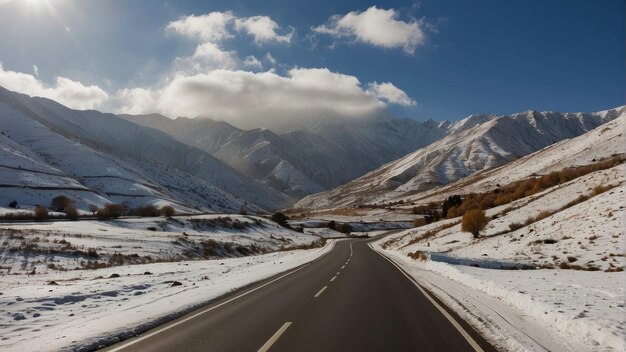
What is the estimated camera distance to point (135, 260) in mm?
34906

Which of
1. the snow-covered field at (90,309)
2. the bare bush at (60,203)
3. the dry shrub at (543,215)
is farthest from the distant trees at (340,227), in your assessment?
the snow-covered field at (90,309)

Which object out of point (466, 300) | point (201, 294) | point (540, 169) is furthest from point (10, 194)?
point (540, 169)

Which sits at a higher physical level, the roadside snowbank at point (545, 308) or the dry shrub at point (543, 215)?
the dry shrub at point (543, 215)

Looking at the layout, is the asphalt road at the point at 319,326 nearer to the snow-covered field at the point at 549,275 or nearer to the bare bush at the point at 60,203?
the snow-covered field at the point at 549,275

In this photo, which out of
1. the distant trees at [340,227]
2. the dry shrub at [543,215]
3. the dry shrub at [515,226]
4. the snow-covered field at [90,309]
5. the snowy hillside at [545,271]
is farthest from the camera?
the distant trees at [340,227]

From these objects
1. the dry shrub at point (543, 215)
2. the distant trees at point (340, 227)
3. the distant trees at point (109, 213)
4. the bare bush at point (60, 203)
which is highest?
the bare bush at point (60, 203)

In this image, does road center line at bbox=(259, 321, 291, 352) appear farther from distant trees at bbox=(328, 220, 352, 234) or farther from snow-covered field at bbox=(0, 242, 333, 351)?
distant trees at bbox=(328, 220, 352, 234)

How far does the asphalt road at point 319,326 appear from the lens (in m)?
8.34

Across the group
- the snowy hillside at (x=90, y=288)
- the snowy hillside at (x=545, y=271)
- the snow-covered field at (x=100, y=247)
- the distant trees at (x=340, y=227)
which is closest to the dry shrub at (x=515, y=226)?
the snowy hillside at (x=545, y=271)

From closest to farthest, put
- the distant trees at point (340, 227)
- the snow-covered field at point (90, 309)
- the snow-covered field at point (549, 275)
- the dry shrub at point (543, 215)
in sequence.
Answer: the snow-covered field at point (549, 275) < the snow-covered field at point (90, 309) < the dry shrub at point (543, 215) < the distant trees at point (340, 227)

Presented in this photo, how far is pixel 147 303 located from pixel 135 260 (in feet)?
76.3

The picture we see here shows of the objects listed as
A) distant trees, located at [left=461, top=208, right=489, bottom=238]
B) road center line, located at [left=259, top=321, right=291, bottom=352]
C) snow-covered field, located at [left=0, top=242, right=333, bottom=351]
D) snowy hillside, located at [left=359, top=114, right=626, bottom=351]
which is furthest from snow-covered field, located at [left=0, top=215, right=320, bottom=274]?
distant trees, located at [left=461, top=208, right=489, bottom=238]

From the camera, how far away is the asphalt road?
8344 mm

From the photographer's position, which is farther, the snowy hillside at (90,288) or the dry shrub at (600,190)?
the dry shrub at (600,190)
